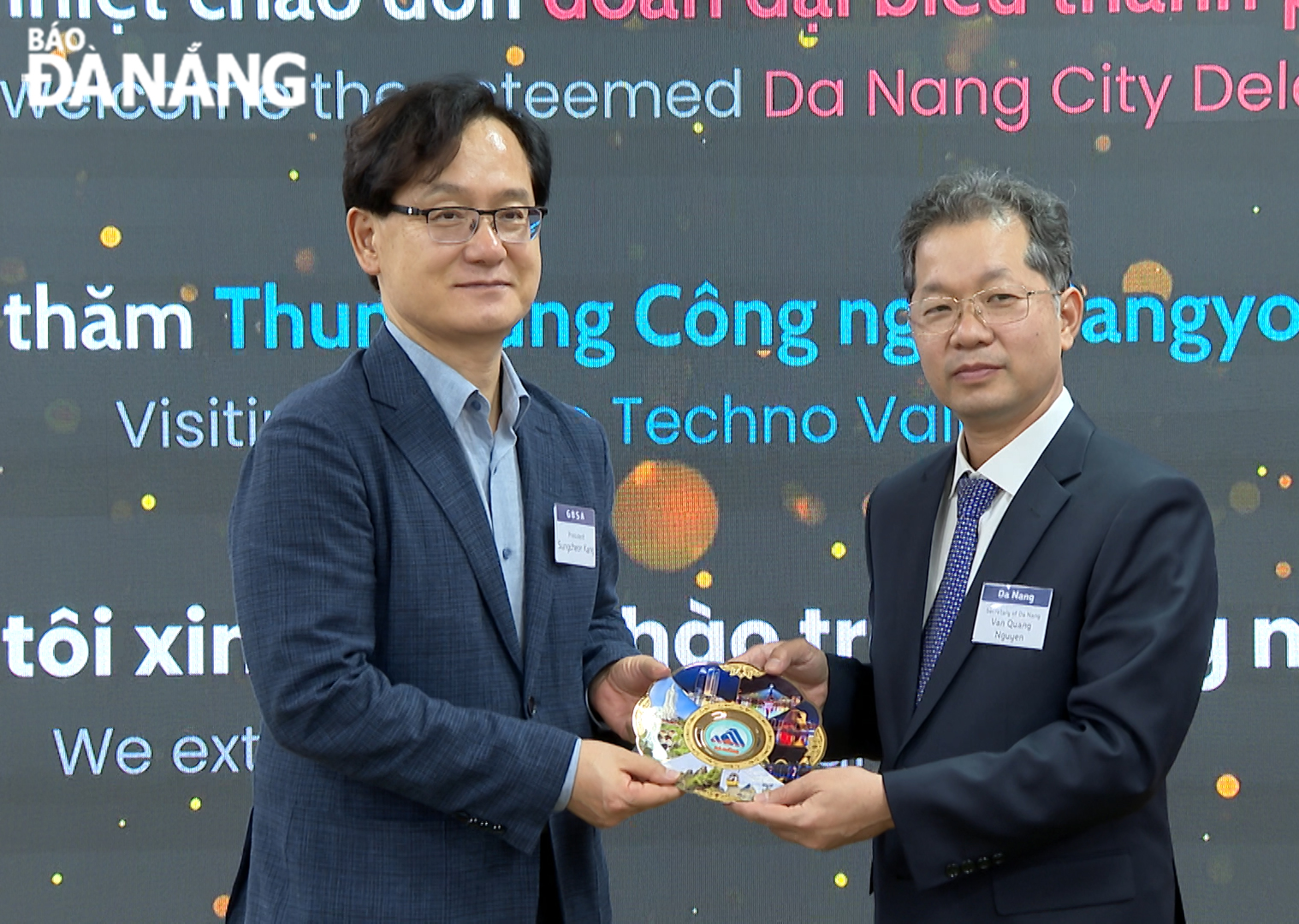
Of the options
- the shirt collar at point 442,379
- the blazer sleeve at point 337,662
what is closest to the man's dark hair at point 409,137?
the shirt collar at point 442,379

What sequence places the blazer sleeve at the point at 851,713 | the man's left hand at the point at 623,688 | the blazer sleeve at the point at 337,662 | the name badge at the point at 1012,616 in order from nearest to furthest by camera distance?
the blazer sleeve at the point at 337,662, the name badge at the point at 1012,616, the man's left hand at the point at 623,688, the blazer sleeve at the point at 851,713

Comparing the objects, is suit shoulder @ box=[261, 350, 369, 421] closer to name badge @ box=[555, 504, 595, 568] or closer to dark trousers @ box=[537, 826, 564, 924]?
name badge @ box=[555, 504, 595, 568]

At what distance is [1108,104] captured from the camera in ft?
10.7

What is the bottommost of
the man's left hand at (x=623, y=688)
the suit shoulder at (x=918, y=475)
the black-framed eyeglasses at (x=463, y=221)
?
the man's left hand at (x=623, y=688)

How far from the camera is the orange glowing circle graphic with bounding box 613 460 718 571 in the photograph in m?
3.33

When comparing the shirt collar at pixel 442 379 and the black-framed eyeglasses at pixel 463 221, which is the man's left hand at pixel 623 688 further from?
the black-framed eyeglasses at pixel 463 221

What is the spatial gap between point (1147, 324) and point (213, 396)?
2388 millimetres

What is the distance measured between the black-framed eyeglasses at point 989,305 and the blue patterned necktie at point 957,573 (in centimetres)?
25

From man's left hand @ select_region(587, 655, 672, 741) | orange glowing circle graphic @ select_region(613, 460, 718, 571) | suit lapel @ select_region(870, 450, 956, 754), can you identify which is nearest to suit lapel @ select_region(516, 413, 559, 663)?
man's left hand @ select_region(587, 655, 672, 741)

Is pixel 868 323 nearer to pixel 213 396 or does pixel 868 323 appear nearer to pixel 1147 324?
pixel 1147 324

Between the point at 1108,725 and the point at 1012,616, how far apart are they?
195mm

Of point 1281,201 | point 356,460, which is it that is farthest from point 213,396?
point 1281,201

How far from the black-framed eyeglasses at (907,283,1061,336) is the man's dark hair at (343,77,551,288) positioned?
74cm

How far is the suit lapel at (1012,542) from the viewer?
6.20 feet
